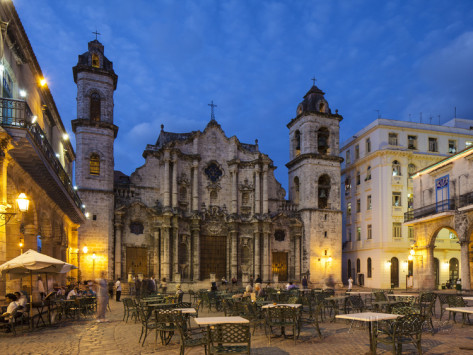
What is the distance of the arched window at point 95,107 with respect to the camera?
34781 mm

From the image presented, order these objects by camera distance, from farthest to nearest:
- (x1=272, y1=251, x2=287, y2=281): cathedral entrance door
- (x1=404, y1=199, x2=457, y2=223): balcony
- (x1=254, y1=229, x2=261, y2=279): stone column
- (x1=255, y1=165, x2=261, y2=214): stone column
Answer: (x1=272, y1=251, x2=287, y2=281): cathedral entrance door, (x1=255, y1=165, x2=261, y2=214): stone column, (x1=254, y1=229, x2=261, y2=279): stone column, (x1=404, y1=199, x2=457, y2=223): balcony

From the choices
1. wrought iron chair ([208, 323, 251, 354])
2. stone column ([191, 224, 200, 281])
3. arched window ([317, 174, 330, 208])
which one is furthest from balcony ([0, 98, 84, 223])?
arched window ([317, 174, 330, 208])

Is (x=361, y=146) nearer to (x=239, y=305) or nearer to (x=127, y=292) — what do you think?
(x=127, y=292)

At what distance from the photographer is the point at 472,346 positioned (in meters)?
10.2

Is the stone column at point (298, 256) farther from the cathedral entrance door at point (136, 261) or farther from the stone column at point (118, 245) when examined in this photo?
the stone column at point (118, 245)

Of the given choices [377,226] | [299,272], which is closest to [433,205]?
[377,226]

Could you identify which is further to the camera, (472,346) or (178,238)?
(178,238)

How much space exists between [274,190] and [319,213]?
471cm

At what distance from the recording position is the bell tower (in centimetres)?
3247

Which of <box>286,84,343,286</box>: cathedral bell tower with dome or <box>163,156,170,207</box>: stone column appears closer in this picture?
<box>163,156,170,207</box>: stone column

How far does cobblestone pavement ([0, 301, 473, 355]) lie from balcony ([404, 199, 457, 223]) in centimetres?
1341

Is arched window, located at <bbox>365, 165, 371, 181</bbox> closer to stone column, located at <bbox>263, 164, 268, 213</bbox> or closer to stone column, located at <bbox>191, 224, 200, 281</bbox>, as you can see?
stone column, located at <bbox>263, 164, 268, 213</bbox>

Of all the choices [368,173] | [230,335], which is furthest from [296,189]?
[230,335]

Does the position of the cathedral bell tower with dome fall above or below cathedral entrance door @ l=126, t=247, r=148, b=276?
above
